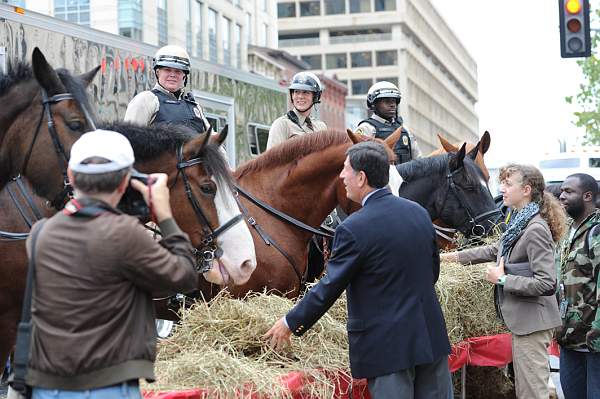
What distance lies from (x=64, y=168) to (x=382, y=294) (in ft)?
6.22

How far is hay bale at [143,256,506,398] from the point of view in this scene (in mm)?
4973

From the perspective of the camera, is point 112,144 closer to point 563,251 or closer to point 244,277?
point 244,277

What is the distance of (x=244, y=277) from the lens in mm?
5582

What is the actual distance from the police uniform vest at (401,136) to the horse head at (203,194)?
155 inches

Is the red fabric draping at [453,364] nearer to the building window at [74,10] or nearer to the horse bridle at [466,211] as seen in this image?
the horse bridle at [466,211]

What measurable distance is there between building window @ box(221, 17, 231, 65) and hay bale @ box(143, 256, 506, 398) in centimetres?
4721

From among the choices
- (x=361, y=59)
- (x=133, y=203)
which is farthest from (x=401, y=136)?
(x=361, y=59)

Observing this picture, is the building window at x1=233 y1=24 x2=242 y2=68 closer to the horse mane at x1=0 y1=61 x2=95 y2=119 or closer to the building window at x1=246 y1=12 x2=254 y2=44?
the building window at x1=246 y1=12 x2=254 y2=44

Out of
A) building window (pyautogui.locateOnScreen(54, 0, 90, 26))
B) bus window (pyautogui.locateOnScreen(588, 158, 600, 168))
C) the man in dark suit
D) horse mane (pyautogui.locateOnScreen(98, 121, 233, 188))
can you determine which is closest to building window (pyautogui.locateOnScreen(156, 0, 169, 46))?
building window (pyautogui.locateOnScreen(54, 0, 90, 26))

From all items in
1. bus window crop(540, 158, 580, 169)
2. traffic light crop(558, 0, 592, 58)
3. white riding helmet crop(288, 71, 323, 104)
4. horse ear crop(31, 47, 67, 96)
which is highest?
traffic light crop(558, 0, 592, 58)

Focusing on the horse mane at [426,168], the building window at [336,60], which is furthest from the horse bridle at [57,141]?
the building window at [336,60]

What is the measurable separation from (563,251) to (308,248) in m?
2.22

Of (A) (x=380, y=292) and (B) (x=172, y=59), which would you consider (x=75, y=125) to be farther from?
(B) (x=172, y=59)

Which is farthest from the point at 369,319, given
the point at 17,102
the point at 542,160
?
the point at 542,160
